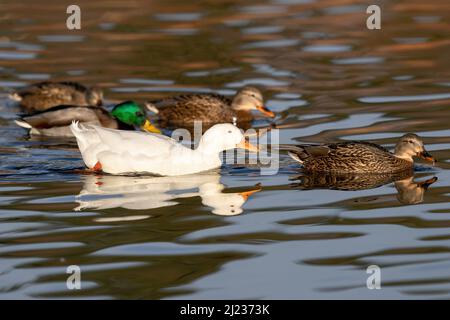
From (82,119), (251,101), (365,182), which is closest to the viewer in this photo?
(365,182)

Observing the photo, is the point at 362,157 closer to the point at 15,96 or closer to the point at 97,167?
the point at 97,167

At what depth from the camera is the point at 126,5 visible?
2427cm

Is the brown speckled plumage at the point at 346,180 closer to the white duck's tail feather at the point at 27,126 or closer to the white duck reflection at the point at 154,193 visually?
the white duck reflection at the point at 154,193

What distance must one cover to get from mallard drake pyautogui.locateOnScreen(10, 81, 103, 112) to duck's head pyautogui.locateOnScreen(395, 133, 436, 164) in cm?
583

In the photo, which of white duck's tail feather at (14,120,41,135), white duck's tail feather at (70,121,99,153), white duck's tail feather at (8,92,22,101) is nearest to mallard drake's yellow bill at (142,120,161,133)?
white duck's tail feather at (14,120,41,135)

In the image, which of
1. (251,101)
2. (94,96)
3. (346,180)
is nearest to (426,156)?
(346,180)

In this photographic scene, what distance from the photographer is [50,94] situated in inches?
685

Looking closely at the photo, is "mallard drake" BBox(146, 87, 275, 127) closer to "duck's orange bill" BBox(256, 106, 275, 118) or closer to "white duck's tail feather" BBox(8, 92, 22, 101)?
"duck's orange bill" BBox(256, 106, 275, 118)

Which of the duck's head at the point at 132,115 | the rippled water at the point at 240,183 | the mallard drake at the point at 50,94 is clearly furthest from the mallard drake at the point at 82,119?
the mallard drake at the point at 50,94

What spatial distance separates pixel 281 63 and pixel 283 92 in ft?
6.05

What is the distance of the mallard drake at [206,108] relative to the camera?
16.5 meters

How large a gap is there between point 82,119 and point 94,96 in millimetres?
1321

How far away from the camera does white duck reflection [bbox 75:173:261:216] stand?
1094 centimetres
